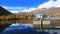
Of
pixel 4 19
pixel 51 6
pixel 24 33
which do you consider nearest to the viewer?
pixel 24 33

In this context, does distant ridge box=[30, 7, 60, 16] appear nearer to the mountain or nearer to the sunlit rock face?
the mountain

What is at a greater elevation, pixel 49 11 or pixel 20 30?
pixel 49 11

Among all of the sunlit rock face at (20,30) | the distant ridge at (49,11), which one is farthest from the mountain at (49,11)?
the sunlit rock face at (20,30)

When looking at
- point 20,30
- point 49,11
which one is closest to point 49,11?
point 49,11

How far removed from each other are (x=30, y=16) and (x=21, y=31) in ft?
6.52

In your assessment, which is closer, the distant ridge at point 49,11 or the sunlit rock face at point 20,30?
the sunlit rock face at point 20,30

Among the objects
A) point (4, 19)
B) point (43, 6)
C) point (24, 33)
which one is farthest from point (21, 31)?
point (43, 6)

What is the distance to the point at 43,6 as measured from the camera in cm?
481

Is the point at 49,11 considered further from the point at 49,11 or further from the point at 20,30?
the point at 20,30

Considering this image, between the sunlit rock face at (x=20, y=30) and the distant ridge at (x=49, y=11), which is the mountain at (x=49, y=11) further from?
the sunlit rock face at (x=20, y=30)

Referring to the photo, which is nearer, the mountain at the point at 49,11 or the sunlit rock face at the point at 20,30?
the sunlit rock face at the point at 20,30

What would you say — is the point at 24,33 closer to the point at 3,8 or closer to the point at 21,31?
the point at 21,31

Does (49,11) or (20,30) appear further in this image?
(49,11)

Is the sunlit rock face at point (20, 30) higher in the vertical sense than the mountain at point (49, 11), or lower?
lower
